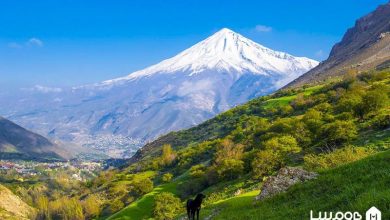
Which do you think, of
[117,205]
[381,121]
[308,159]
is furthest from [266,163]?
[117,205]

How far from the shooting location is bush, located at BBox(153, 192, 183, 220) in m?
70.8

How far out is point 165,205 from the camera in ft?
244

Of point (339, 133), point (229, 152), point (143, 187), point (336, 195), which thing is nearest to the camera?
point (336, 195)

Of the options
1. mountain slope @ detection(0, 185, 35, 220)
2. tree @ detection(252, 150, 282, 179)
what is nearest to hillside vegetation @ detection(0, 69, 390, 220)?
tree @ detection(252, 150, 282, 179)

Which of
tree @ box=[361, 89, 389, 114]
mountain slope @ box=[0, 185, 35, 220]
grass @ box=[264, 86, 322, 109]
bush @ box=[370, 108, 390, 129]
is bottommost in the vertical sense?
mountain slope @ box=[0, 185, 35, 220]

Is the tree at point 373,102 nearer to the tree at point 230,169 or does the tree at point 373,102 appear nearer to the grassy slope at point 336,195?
the tree at point 230,169

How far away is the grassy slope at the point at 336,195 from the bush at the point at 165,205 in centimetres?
4349

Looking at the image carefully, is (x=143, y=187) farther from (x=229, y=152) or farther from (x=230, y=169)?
(x=230, y=169)

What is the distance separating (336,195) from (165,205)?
186 ft


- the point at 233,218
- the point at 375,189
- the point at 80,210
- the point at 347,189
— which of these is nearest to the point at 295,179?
the point at 233,218

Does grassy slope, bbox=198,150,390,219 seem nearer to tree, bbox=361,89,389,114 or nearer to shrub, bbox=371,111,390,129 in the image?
shrub, bbox=371,111,390,129

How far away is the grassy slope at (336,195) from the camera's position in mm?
17047

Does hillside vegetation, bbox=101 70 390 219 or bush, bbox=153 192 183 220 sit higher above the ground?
hillside vegetation, bbox=101 70 390 219

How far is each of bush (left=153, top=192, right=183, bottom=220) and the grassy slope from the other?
43.5 m
